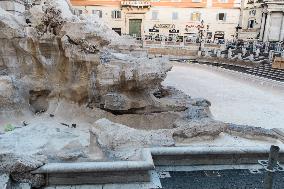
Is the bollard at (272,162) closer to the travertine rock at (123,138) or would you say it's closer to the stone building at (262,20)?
the travertine rock at (123,138)

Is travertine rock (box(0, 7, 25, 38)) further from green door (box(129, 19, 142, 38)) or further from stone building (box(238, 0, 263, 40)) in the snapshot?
stone building (box(238, 0, 263, 40))

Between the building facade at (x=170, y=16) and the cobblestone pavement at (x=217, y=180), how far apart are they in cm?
3521

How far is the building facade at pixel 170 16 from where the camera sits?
132 ft

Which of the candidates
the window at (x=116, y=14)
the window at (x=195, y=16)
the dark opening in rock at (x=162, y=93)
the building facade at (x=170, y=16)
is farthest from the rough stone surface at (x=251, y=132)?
the window at (x=195, y=16)

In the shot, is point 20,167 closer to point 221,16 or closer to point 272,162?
point 272,162

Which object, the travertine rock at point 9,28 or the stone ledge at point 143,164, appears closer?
the stone ledge at point 143,164

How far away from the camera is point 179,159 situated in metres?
6.12

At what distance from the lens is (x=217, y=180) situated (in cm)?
574

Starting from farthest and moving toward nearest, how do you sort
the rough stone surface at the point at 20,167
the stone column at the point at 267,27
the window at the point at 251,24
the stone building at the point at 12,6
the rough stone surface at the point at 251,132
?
the window at the point at 251,24, the stone column at the point at 267,27, the stone building at the point at 12,6, the rough stone surface at the point at 251,132, the rough stone surface at the point at 20,167

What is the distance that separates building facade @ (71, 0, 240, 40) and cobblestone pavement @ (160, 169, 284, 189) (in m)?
35.2

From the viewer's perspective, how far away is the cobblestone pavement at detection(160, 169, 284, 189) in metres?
5.55

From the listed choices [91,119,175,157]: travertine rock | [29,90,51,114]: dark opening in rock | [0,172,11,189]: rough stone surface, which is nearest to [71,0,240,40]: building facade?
[29,90,51,114]: dark opening in rock

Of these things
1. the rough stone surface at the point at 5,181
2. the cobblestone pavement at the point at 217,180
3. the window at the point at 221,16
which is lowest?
the cobblestone pavement at the point at 217,180

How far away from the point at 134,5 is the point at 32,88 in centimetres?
3320
